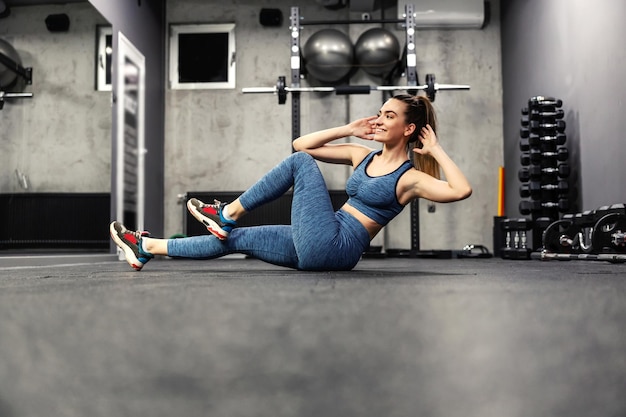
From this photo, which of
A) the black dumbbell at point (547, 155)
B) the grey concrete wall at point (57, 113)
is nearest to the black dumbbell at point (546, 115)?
the black dumbbell at point (547, 155)

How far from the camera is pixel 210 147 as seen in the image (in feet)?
19.9

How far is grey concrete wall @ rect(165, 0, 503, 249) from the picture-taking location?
595cm

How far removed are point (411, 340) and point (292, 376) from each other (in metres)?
0.17

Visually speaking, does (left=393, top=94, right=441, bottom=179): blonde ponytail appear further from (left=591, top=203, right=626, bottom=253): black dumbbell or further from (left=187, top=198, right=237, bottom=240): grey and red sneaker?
(left=591, top=203, right=626, bottom=253): black dumbbell

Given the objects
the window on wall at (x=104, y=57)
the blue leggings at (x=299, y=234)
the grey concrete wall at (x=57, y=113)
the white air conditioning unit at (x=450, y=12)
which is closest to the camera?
the blue leggings at (x=299, y=234)

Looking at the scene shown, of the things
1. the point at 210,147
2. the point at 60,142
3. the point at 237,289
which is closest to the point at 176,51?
the point at 210,147

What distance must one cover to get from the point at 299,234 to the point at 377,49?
3639 mm

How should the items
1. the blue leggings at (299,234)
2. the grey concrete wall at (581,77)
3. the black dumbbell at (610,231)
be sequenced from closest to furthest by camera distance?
the blue leggings at (299,234) → the black dumbbell at (610,231) → the grey concrete wall at (581,77)

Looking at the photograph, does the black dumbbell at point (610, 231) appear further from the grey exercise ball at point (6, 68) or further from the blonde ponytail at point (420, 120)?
the grey exercise ball at point (6, 68)

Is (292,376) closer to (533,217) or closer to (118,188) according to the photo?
(533,217)

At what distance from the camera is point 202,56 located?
20.1 ft

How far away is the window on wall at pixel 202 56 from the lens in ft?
19.9

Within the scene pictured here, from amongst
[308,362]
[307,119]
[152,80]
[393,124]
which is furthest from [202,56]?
[308,362]

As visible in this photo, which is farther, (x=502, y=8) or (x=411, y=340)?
(x=502, y=8)
